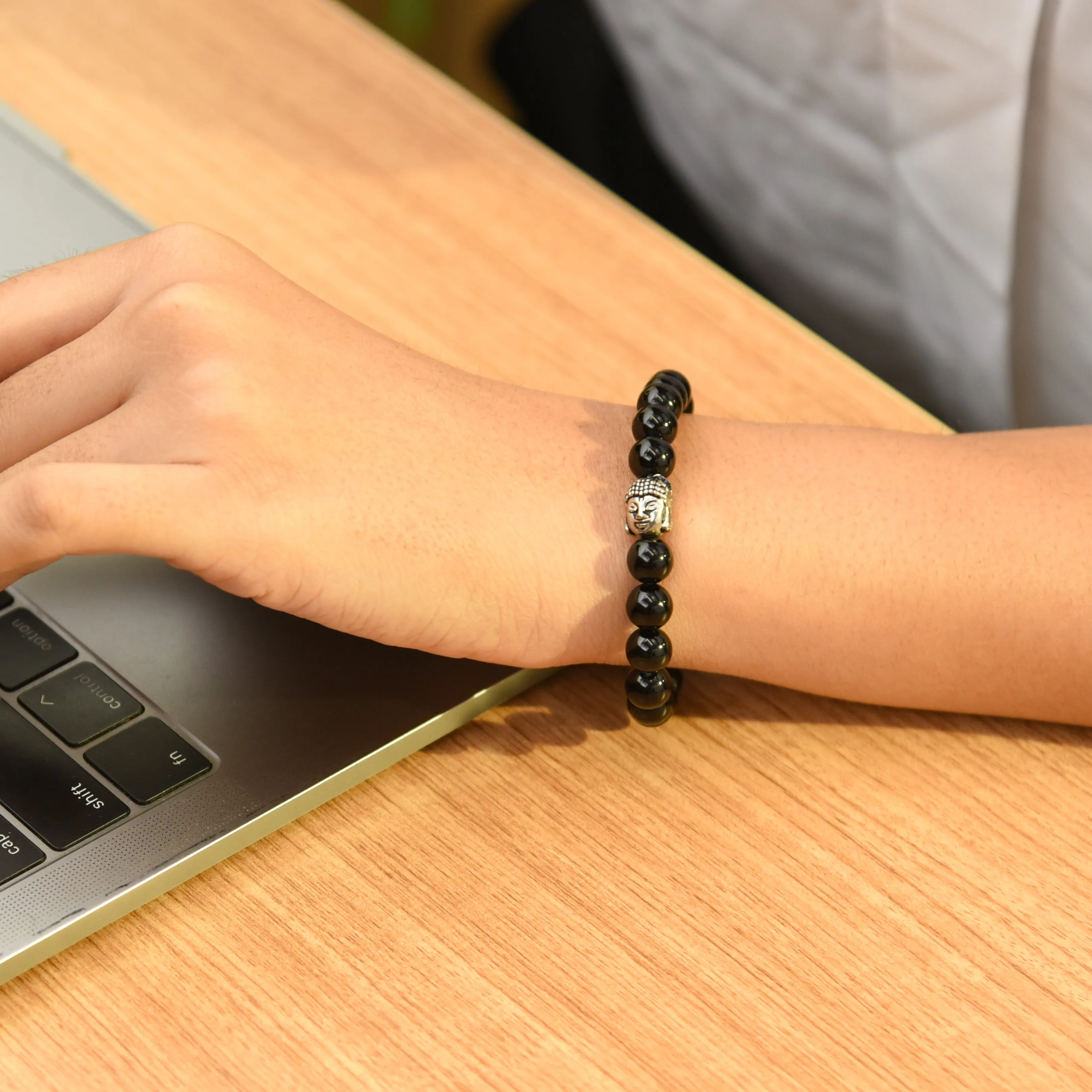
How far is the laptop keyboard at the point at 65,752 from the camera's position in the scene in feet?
1.31

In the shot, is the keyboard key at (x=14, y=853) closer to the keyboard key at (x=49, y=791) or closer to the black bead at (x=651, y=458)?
the keyboard key at (x=49, y=791)

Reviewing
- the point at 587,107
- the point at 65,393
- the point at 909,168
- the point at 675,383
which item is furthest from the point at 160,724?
the point at 587,107

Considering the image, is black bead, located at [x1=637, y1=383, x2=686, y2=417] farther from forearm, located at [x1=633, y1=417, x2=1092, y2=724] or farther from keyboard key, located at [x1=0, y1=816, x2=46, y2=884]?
keyboard key, located at [x1=0, y1=816, x2=46, y2=884]

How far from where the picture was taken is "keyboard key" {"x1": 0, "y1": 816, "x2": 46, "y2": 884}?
0.39 m

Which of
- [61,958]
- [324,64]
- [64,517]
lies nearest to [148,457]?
[64,517]

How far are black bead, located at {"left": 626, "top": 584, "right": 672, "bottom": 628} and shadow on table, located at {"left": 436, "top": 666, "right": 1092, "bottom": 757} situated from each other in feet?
0.17

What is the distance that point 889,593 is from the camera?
49 centimetres

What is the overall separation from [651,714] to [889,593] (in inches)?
4.2

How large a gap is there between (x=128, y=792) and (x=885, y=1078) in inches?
10.5

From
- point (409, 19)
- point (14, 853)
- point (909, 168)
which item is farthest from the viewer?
point (409, 19)

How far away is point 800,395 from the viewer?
2.05 ft

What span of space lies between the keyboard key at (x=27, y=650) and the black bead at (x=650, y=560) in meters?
0.21

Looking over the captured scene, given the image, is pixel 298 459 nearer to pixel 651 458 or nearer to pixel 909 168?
pixel 651 458

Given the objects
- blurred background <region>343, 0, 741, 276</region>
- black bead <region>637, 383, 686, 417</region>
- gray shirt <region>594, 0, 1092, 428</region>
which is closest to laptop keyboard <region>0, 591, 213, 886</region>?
black bead <region>637, 383, 686, 417</region>
